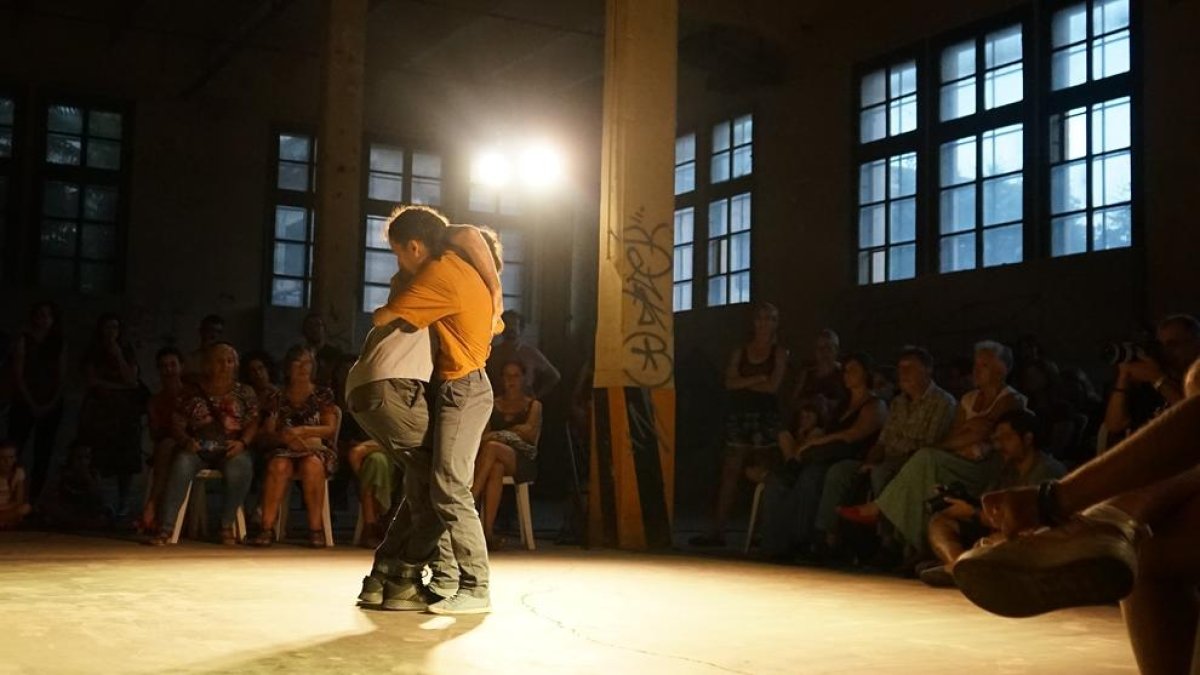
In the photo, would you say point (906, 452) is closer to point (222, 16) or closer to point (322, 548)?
point (322, 548)

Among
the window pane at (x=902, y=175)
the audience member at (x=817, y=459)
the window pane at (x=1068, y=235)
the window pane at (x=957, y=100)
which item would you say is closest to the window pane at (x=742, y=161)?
the window pane at (x=902, y=175)

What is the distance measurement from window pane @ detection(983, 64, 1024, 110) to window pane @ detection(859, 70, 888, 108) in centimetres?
131

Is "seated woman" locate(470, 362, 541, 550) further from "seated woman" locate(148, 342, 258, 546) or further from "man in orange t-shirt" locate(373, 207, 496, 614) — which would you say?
"man in orange t-shirt" locate(373, 207, 496, 614)

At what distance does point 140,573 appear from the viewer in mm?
6215

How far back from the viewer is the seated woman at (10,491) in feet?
29.0

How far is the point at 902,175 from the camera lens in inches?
502

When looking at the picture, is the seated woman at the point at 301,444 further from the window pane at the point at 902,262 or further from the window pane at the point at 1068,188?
the window pane at the point at 1068,188

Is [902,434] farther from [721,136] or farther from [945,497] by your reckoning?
[721,136]

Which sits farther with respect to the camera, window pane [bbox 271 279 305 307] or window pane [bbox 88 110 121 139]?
window pane [bbox 271 279 305 307]

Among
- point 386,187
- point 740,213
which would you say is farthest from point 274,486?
point 386,187

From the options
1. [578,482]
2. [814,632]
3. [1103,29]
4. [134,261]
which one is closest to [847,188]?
[1103,29]

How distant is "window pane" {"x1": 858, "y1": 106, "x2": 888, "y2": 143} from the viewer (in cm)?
1303

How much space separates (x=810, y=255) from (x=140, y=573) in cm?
874

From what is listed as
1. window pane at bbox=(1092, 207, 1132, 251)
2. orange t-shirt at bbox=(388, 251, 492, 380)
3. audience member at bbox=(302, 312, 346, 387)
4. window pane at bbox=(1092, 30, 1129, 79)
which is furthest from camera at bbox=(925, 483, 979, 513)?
window pane at bbox=(1092, 30, 1129, 79)
